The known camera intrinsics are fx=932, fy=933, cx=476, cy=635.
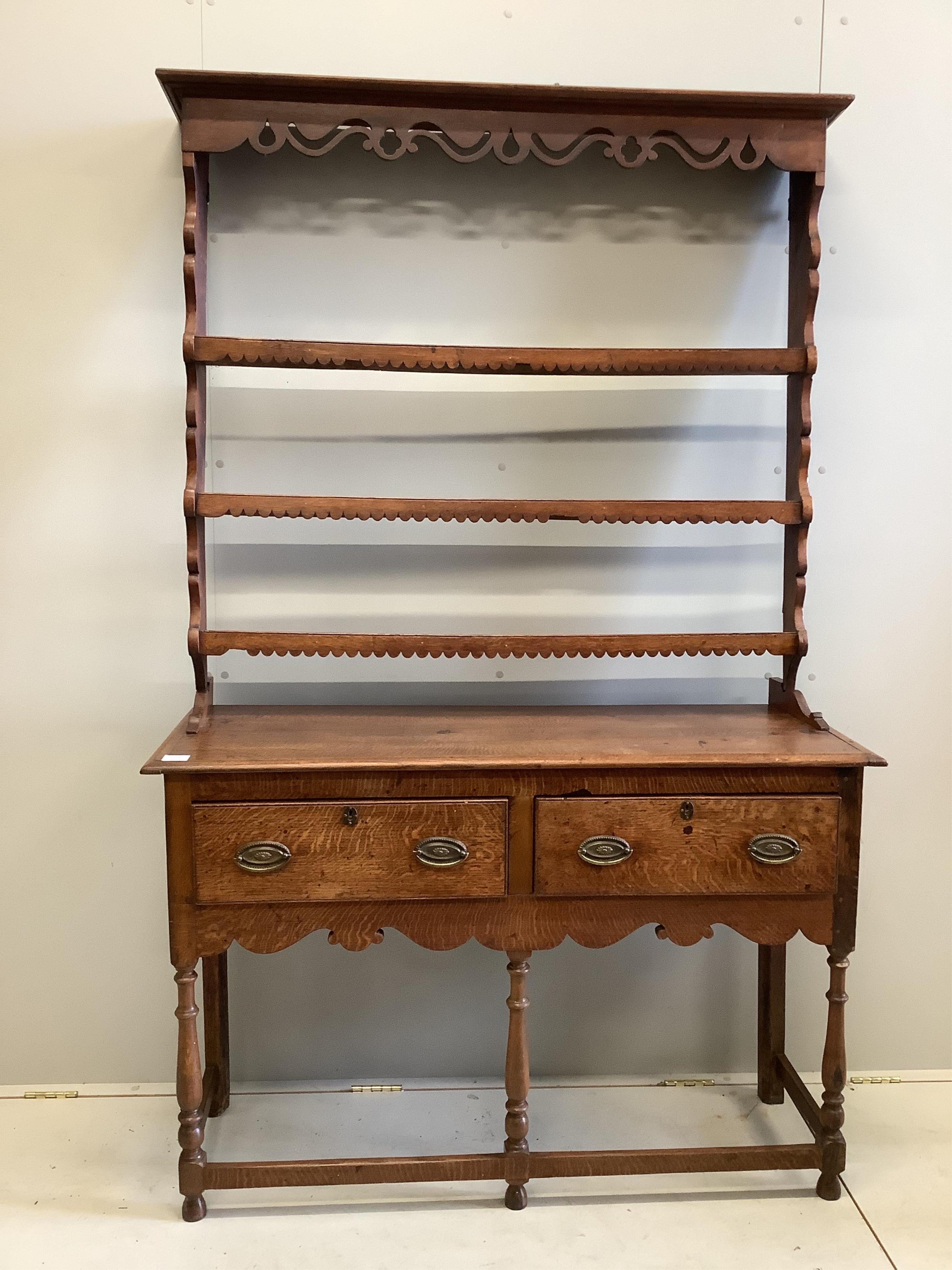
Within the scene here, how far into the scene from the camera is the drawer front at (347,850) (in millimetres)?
1873

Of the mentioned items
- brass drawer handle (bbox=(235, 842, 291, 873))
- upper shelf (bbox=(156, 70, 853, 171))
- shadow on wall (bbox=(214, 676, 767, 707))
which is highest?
upper shelf (bbox=(156, 70, 853, 171))

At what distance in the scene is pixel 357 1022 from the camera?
245 cm

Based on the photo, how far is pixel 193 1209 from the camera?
1.98 meters

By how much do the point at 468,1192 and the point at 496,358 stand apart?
6.10ft

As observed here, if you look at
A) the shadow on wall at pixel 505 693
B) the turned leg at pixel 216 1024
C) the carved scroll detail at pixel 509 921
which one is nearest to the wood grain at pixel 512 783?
the carved scroll detail at pixel 509 921

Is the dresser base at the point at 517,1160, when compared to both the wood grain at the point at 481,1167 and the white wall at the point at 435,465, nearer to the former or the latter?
the wood grain at the point at 481,1167

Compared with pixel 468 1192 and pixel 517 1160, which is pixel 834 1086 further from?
pixel 468 1192

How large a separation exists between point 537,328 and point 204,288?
0.80m

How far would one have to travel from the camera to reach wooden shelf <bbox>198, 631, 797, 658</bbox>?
82.5 inches

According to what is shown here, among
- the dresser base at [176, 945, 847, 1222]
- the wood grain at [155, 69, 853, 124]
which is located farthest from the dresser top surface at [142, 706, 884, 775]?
the wood grain at [155, 69, 853, 124]

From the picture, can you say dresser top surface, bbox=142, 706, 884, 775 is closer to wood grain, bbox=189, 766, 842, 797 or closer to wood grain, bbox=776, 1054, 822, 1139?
wood grain, bbox=189, 766, 842, 797

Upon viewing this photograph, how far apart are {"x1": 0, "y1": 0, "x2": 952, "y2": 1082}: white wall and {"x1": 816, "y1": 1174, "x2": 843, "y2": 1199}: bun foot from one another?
460 millimetres

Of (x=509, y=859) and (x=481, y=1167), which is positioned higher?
(x=509, y=859)

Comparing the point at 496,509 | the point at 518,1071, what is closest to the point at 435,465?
the point at 496,509
